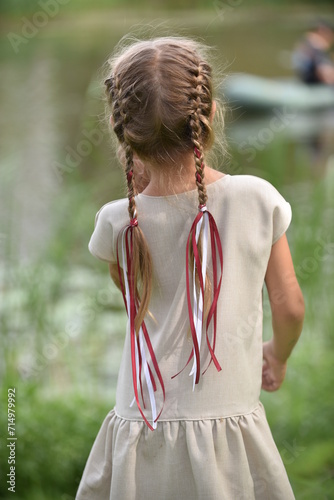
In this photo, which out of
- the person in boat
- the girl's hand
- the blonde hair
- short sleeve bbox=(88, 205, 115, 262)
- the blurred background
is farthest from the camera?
the person in boat

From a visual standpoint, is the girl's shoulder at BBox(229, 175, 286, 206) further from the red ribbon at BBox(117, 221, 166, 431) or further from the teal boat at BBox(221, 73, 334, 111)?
the teal boat at BBox(221, 73, 334, 111)

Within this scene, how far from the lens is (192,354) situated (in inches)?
46.4

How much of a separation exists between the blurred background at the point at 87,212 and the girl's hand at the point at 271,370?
0.41 m

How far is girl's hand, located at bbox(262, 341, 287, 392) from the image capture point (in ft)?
4.43

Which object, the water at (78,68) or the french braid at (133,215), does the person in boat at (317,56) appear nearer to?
the water at (78,68)

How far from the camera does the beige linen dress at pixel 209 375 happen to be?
1.17m

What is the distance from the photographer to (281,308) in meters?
1.27

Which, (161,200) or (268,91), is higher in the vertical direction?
(268,91)

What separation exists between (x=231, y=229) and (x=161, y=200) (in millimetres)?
124

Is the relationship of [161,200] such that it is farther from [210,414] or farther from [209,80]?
[210,414]

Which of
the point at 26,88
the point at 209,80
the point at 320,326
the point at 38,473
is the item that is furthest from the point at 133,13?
the point at 209,80

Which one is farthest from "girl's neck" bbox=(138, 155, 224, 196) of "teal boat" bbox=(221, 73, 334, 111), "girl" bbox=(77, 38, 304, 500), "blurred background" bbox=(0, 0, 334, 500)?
"teal boat" bbox=(221, 73, 334, 111)

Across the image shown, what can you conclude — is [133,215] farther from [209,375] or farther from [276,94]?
[276,94]

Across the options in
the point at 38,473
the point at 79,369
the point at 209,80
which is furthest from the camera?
the point at 79,369
